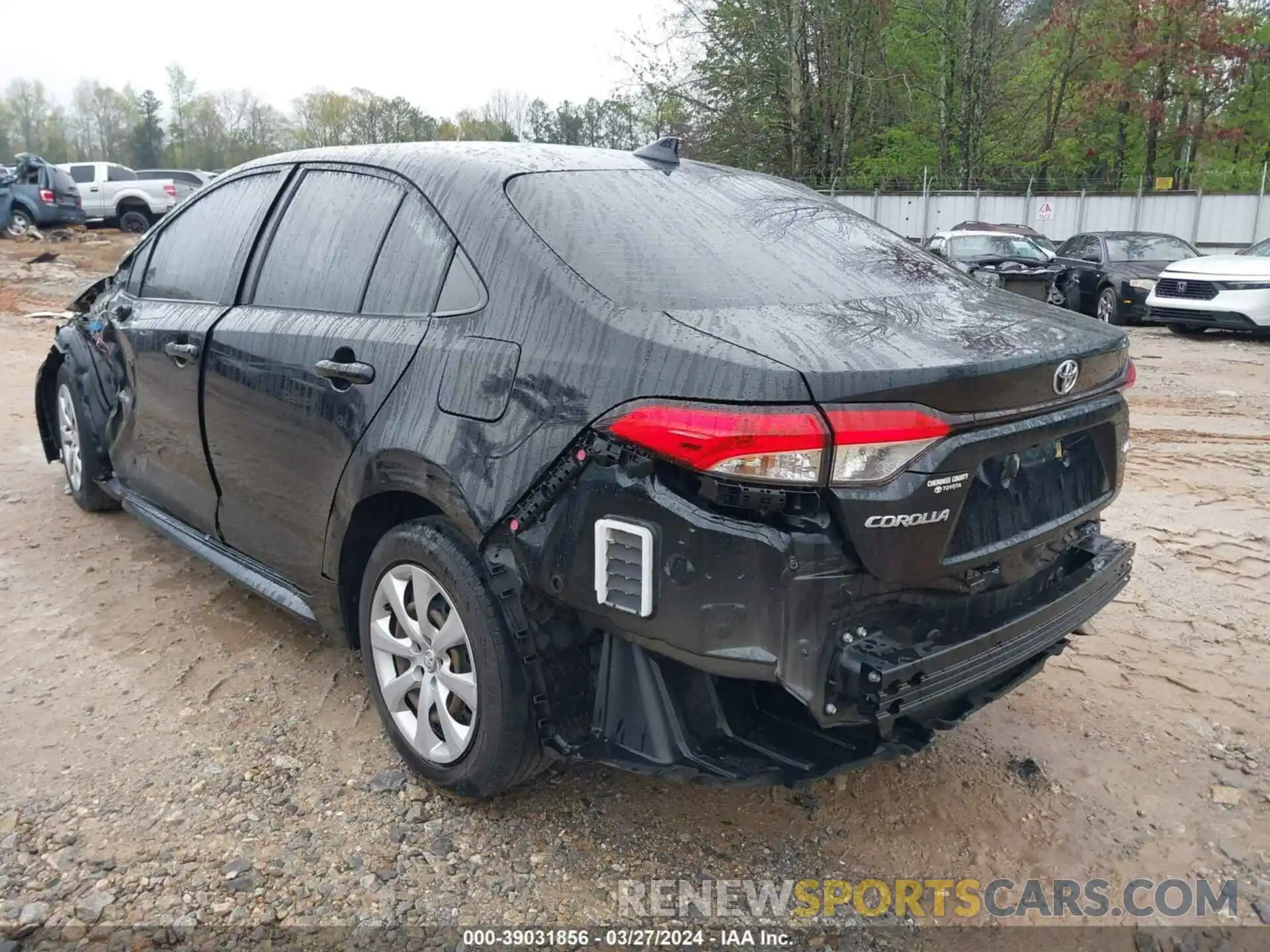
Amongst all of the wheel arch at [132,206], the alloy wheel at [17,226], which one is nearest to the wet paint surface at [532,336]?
the alloy wheel at [17,226]

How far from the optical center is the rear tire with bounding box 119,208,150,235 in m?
24.7

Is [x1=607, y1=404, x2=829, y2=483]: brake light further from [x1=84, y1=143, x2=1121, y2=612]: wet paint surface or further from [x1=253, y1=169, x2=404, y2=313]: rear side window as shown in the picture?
[x1=253, y1=169, x2=404, y2=313]: rear side window

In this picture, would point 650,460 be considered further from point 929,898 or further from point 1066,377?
point 929,898

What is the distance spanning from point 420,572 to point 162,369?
1835 millimetres

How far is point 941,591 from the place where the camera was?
89.3 inches

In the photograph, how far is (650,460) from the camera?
214 centimetres

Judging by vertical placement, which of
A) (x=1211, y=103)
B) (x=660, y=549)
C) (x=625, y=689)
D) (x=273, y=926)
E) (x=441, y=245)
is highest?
(x=1211, y=103)

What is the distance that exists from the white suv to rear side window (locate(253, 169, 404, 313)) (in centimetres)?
1170

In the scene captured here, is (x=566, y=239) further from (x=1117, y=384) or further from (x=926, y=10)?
(x=926, y=10)

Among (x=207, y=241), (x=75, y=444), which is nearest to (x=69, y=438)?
(x=75, y=444)

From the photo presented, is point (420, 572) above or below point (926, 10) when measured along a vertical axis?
below

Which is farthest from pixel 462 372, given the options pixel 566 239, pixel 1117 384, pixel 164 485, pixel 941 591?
pixel 164 485

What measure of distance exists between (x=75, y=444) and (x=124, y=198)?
2314cm

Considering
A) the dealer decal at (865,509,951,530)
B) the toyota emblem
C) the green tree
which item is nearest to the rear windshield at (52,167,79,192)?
the toyota emblem
